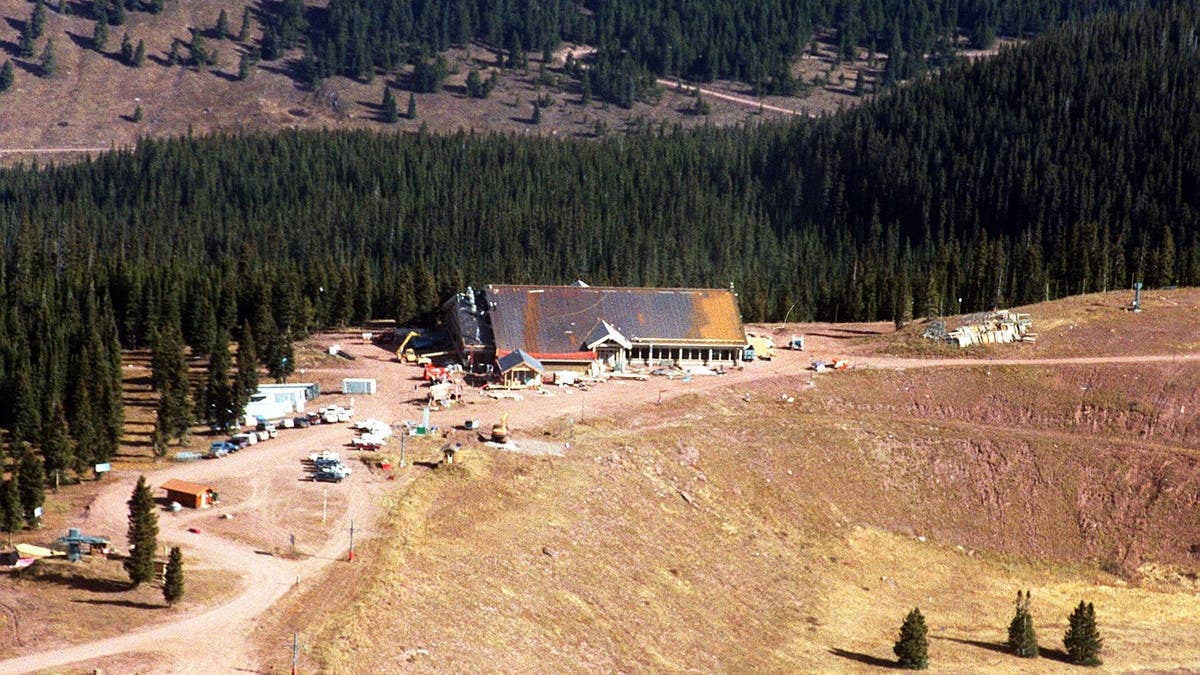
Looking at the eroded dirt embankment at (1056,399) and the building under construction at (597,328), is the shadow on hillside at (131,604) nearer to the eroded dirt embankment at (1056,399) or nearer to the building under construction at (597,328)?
the building under construction at (597,328)

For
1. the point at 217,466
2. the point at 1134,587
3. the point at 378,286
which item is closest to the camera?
the point at 217,466

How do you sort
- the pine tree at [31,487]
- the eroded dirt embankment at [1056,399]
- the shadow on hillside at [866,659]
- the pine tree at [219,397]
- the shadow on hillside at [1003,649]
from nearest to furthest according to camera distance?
Answer: the pine tree at [31,487] → the shadow on hillside at [866,659] → the shadow on hillside at [1003,649] → the pine tree at [219,397] → the eroded dirt embankment at [1056,399]

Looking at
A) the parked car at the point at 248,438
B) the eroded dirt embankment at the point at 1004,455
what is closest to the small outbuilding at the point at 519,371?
the eroded dirt embankment at the point at 1004,455

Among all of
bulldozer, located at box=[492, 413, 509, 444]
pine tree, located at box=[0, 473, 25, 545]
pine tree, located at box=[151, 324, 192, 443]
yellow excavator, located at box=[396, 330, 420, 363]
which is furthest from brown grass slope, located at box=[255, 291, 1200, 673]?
yellow excavator, located at box=[396, 330, 420, 363]

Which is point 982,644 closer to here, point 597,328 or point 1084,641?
point 1084,641

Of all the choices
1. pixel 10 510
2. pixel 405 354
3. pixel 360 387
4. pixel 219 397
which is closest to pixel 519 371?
pixel 360 387

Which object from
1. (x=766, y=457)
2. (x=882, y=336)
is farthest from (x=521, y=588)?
(x=882, y=336)

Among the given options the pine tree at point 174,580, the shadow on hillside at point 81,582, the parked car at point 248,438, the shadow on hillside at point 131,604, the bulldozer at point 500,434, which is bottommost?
the shadow on hillside at point 131,604

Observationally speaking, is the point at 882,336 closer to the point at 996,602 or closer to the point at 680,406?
the point at 680,406
